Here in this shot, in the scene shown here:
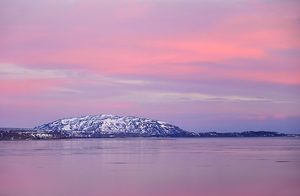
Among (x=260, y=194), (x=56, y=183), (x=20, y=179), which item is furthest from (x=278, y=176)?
(x=20, y=179)

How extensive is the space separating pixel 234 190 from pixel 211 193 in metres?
0.67

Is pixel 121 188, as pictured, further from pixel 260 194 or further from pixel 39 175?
pixel 39 175

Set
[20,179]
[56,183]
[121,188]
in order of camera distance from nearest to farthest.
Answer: [121,188] → [56,183] → [20,179]

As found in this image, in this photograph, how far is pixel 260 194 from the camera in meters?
11.1

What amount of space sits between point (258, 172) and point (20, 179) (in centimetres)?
680

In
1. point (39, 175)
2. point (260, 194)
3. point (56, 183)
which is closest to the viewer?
point (260, 194)

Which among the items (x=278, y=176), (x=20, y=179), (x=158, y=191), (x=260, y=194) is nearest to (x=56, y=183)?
Result: (x=20, y=179)

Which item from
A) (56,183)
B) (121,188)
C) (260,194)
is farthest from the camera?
(56,183)

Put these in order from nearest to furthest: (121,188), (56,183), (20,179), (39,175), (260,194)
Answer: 1. (260,194)
2. (121,188)
3. (56,183)
4. (20,179)
5. (39,175)

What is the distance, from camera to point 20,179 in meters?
14.1

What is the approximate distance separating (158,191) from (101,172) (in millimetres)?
4745

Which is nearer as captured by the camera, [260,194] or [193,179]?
[260,194]

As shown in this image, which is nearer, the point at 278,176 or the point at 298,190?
the point at 298,190

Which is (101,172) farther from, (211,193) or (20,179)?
(211,193)
